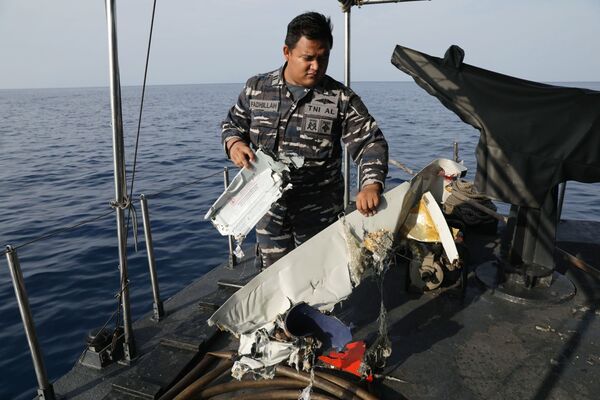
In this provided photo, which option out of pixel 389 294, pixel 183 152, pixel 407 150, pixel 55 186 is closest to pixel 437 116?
pixel 407 150

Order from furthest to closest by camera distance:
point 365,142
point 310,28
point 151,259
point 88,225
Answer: point 88,225 → point 151,259 → point 365,142 → point 310,28

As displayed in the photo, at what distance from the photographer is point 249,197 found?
293 centimetres

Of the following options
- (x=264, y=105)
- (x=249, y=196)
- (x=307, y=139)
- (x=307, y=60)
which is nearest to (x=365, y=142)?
(x=307, y=139)

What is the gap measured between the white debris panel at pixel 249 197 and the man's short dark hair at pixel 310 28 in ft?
2.87

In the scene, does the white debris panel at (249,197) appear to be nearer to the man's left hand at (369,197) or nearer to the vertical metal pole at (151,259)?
the man's left hand at (369,197)

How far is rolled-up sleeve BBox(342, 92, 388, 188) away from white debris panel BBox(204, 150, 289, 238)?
61 centimetres

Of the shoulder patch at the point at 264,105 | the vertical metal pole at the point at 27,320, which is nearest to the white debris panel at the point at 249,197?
the shoulder patch at the point at 264,105

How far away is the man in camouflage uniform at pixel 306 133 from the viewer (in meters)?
2.94

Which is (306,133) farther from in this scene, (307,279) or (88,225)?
(88,225)

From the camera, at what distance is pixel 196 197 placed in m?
13.5

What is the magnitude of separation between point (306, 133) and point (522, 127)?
1.92 m

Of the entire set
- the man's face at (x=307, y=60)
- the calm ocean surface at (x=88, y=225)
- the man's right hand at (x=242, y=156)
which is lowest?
the calm ocean surface at (x=88, y=225)

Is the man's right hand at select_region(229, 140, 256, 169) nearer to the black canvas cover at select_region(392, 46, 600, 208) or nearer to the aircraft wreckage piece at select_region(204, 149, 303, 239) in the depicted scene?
the aircraft wreckage piece at select_region(204, 149, 303, 239)

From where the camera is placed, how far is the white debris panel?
2889 millimetres
